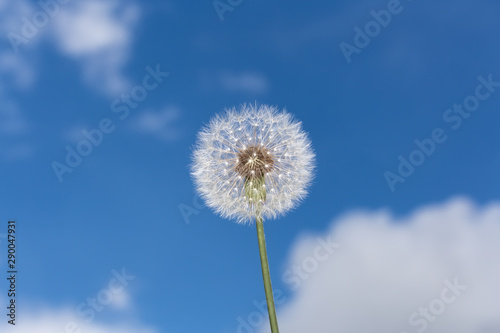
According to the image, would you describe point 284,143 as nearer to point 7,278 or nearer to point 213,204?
point 213,204

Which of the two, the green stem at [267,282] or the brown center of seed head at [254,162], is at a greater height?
the brown center of seed head at [254,162]

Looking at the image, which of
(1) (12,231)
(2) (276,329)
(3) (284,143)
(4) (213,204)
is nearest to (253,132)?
(3) (284,143)

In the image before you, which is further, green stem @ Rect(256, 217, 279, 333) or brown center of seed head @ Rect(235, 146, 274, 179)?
brown center of seed head @ Rect(235, 146, 274, 179)

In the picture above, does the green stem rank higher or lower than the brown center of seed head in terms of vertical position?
lower

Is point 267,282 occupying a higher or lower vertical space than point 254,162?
lower

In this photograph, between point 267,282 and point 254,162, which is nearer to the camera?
point 267,282

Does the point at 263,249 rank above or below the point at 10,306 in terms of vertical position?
below

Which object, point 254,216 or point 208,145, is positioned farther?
point 208,145

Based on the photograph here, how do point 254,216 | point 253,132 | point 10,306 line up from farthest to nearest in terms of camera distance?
point 10,306, point 253,132, point 254,216
